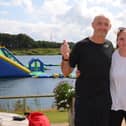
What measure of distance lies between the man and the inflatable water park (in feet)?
136

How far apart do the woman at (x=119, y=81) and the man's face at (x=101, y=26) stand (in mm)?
160

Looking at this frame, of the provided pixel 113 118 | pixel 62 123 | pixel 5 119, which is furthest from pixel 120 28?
pixel 62 123

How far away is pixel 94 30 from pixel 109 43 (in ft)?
0.70

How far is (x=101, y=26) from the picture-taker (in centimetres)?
499

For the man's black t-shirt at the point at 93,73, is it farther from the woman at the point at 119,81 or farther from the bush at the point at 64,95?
the bush at the point at 64,95

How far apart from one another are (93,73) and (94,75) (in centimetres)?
2

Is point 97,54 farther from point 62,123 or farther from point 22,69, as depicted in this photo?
point 22,69

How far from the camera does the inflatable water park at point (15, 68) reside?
48.3m

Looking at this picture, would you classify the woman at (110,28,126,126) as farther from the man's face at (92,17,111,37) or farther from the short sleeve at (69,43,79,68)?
the short sleeve at (69,43,79,68)

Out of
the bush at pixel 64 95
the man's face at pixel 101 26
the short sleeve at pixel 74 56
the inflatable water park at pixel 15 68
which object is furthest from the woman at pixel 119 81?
the inflatable water park at pixel 15 68

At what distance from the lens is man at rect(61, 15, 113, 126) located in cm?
495

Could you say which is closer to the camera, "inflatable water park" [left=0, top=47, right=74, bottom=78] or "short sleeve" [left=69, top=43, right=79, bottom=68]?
"short sleeve" [left=69, top=43, right=79, bottom=68]

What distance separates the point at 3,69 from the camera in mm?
52469

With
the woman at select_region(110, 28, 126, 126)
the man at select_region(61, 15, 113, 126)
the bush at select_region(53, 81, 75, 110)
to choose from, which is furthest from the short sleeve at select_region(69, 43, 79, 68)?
the bush at select_region(53, 81, 75, 110)
